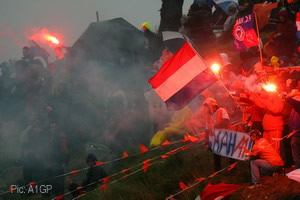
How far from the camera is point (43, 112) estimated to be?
1084cm

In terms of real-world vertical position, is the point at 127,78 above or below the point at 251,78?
above

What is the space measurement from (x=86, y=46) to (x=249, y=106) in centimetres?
1007

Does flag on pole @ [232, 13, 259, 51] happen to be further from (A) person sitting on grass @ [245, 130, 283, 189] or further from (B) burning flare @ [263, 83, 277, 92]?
(A) person sitting on grass @ [245, 130, 283, 189]

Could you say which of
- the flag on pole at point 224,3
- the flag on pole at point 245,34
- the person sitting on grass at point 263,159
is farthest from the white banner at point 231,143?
the flag on pole at point 224,3

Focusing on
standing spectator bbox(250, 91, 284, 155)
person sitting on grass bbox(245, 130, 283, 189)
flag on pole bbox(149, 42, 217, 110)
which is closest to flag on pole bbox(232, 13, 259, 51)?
flag on pole bbox(149, 42, 217, 110)

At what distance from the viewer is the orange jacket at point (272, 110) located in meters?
5.70

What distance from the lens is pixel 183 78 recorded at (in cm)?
670

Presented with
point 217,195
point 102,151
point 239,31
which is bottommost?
point 217,195

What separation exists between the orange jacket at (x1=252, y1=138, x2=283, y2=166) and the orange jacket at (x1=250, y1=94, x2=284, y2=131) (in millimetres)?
348

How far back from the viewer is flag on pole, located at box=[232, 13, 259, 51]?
712 centimetres

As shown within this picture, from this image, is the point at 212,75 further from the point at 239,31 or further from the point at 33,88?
the point at 33,88

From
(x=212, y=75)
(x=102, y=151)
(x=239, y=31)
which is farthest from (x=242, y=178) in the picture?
(x=102, y=151)

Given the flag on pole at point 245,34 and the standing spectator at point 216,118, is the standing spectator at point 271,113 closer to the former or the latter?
the standing spectator at point 216,118

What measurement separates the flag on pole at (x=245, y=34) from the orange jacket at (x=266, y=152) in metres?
2.47
